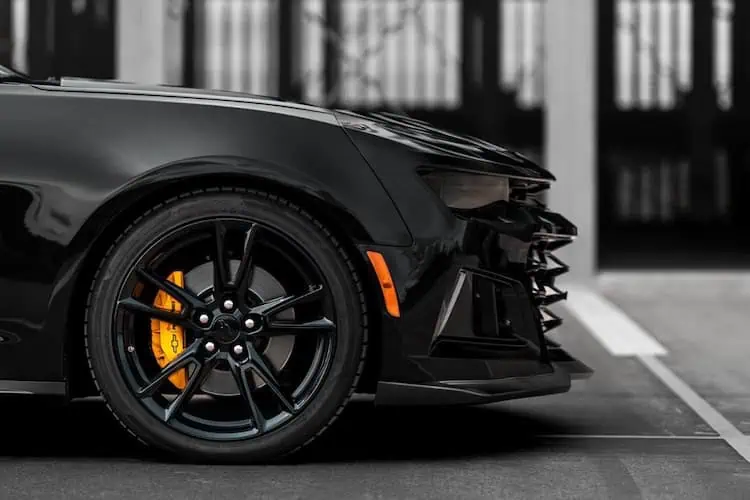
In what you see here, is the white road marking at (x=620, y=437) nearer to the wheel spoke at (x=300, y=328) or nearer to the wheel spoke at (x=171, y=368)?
the wheel spoke at (x=300, y=328)

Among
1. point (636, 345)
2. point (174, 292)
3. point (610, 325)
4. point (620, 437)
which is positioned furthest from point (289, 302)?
point (610, 325)

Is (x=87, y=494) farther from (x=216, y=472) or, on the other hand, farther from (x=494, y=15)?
(x=494, y=15)

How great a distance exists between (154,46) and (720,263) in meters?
6.26

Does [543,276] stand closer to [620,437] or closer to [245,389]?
[620,437]

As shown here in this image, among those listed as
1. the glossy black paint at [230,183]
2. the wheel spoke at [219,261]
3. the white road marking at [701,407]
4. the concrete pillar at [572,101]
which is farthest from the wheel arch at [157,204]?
the concrete pillar at [572,101]

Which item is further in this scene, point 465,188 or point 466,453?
point 466,453

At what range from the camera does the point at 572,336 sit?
824 cm

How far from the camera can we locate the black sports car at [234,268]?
4137 millimetres

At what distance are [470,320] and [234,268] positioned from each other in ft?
2.31

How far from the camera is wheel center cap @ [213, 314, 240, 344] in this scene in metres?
4.17

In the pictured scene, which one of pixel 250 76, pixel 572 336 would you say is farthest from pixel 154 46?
pixel 250 76

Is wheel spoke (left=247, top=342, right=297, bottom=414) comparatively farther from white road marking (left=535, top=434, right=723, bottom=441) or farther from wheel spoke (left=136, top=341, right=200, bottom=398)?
white road marking (left=535, top=434, right=723, bottom=441)

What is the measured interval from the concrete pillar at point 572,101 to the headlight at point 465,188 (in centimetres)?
735

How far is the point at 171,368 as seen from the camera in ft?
13.6
